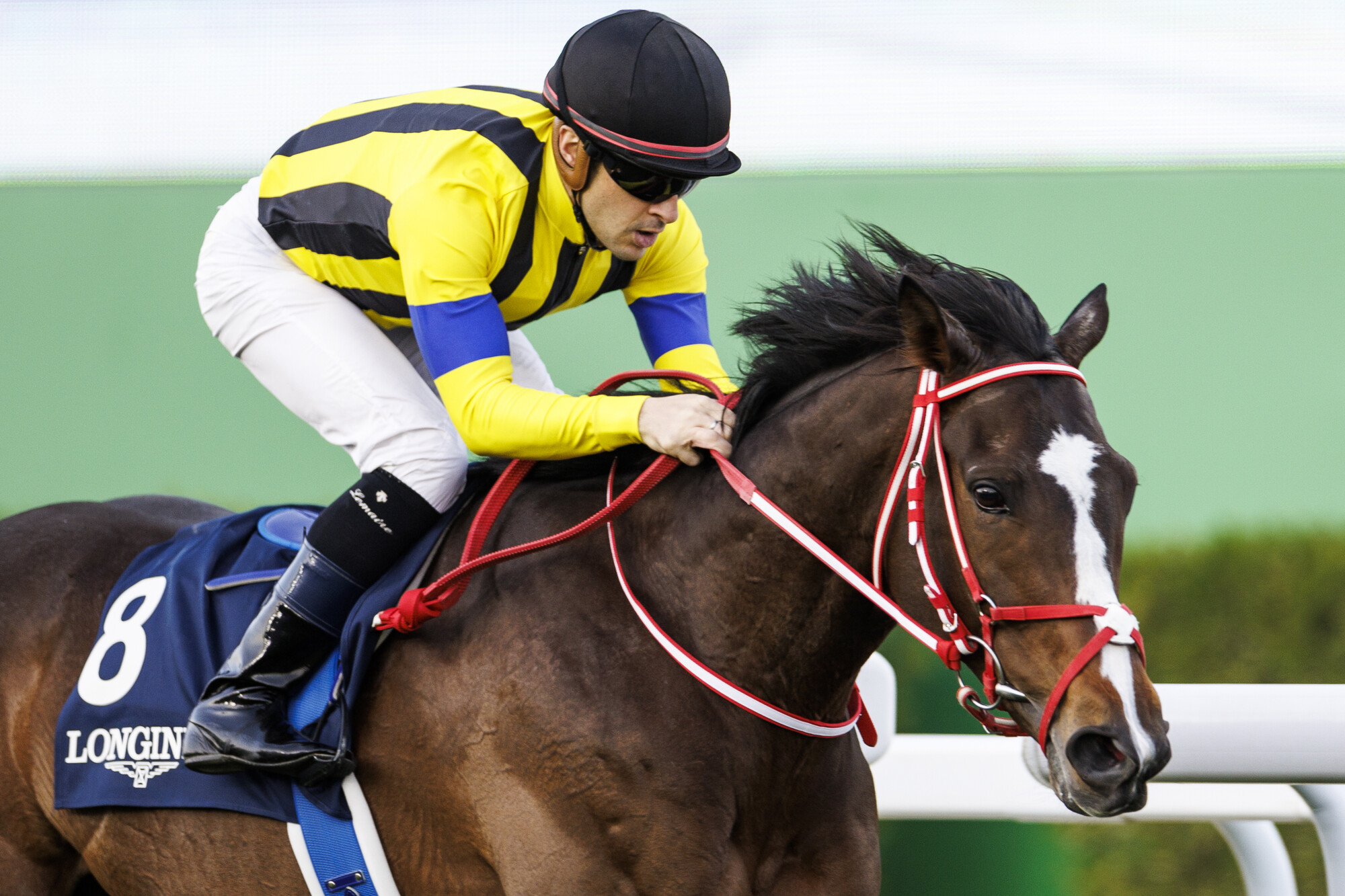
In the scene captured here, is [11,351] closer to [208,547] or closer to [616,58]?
[208,547]

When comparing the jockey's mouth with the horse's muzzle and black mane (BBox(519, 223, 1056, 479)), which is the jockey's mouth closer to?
black mane (BBox(519, 223, 1056, 479))

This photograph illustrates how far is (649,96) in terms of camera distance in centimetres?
204

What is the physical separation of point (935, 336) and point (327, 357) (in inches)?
47.5

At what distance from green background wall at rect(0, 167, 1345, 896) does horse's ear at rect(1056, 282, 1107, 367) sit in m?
3.74

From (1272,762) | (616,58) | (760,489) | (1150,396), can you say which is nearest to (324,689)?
(760,489)

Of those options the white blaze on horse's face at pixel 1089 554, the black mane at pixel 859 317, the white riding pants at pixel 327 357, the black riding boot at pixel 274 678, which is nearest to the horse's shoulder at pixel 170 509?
the white riding pants at pixel 327 357

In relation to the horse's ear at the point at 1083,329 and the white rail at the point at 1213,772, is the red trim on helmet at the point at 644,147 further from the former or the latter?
the white rail at the point at 1213,772

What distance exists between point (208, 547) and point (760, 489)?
1245mm

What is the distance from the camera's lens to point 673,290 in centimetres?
265

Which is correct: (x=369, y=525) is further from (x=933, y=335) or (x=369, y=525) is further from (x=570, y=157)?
(x=933, y=335)

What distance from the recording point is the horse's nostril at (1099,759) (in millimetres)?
1499

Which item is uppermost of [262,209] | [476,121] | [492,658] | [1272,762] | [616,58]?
[616,58]

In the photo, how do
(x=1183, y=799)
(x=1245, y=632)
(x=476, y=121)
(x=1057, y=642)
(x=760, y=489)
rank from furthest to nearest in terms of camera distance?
(x=1245, y=632) → (x=1183, y=799) → (x=476, y=121) → (x=760, y=489) → (x=1057, y=642)

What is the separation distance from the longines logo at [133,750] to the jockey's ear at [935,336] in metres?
1.55
